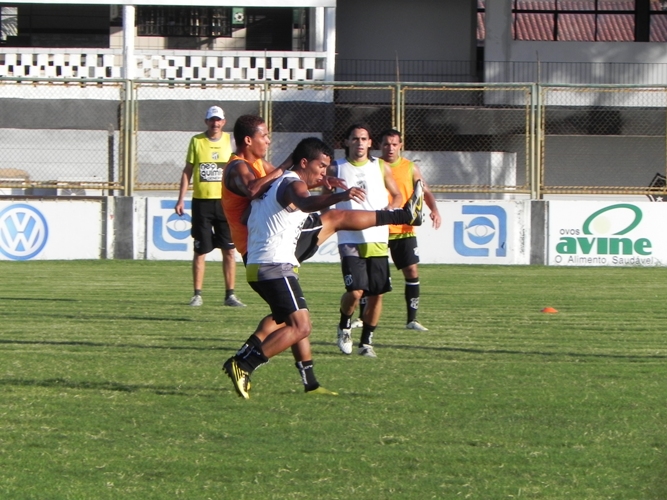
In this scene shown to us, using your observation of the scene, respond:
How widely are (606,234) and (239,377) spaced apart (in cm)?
1435

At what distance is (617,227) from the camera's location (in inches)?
806

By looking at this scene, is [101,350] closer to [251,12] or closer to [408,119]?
[408,119]

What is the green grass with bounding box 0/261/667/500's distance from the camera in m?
A: 5.32

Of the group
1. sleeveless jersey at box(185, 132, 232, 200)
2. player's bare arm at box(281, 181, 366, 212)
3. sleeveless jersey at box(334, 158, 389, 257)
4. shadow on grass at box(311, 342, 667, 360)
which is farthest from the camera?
sleeveless jersey at box(185, 132, 232, 200)

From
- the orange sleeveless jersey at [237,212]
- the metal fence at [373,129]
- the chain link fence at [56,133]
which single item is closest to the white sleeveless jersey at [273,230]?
the orange sleeveless jersey at [237,212]

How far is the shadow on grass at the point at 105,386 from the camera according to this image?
297 inches

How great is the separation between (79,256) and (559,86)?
8719 millimetres

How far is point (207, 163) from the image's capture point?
13.0 meters

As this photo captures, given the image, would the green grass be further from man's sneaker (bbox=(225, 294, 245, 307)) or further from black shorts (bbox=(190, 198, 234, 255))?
black shorts (bbox=(190, 198, 234, 255))

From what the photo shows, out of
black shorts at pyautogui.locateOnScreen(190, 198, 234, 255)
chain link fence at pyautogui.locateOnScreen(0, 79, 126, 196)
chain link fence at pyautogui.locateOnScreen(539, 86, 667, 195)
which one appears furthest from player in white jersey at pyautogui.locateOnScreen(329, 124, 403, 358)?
chain link fence at pyautogui.locateOnScreen(539, 86, 667, 195)

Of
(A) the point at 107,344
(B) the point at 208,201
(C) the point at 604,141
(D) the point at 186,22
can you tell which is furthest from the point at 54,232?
(D) the point at 186,22

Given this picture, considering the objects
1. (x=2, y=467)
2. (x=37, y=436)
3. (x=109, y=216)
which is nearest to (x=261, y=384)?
(x=37, y=436)

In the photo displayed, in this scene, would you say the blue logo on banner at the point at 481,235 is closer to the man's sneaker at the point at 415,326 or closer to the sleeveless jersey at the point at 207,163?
the sleeveless jersey at the point at 207,163

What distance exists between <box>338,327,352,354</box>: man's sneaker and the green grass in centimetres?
9
